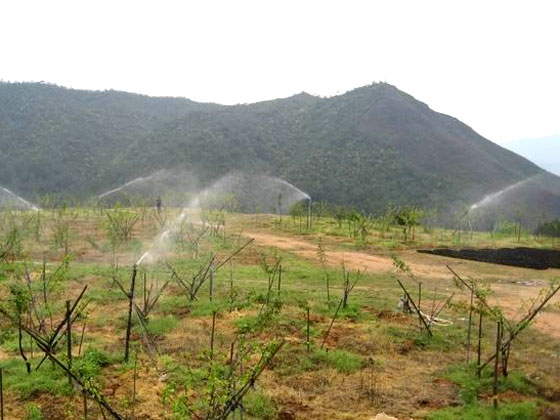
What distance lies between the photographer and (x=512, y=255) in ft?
97.7

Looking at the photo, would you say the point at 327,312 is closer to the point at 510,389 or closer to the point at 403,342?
the point at 403,342

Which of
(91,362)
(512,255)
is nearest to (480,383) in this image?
(91,362)

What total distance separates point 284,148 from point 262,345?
65.9 meters

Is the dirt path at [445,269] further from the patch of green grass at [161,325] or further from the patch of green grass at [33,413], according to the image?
the patch of green grass at [33,413]

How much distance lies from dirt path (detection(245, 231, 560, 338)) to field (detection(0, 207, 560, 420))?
172mm

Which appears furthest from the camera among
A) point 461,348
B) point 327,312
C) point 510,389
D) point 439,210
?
point 439,210

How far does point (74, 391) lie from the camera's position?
30.1ft

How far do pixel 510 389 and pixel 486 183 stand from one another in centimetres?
6214

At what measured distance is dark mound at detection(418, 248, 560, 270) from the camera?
88.8 ft

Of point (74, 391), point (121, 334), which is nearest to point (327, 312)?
point (121, 334)

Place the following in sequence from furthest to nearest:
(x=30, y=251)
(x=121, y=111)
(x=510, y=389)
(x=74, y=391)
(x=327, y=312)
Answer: (x=121, y=111) < (x=30, y=251) < (x=327, y=312) < (x=510, y=389) < (x=74, y=391)

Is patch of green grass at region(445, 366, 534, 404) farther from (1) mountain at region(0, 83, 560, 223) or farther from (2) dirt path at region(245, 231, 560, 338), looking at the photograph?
(1) mountain at region(0, 83, 560, 223)

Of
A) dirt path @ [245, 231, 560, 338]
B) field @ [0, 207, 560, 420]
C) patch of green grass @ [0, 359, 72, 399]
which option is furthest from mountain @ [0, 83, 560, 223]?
patch of green grass @ [0, 359, 72, 399]

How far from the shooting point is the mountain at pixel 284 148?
2559 inches
